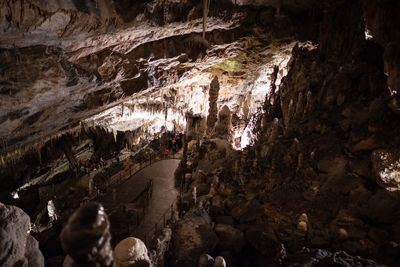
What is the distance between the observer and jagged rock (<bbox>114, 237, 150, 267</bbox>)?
16.3 ft

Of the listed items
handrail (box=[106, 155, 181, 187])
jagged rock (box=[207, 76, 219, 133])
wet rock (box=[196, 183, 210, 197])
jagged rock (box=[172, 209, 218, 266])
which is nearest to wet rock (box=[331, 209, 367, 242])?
jagged rock (box=[172, 209, 218, 266])

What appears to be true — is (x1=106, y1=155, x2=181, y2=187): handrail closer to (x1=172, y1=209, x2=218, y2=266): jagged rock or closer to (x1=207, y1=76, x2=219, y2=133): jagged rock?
(x1=207, y1=76, x2=219, y2=133): jagged rock

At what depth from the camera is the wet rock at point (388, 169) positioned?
789 centimetres

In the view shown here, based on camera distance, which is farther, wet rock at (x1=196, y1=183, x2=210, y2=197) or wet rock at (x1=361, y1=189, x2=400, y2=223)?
wet rock at (x1=196, y1=183, x2=210, y2=197)

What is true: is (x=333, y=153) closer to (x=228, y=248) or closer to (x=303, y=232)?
(x=303, y=232)

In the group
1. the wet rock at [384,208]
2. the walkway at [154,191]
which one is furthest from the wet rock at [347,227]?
the walkway at [154,191]

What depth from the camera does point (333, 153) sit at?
10148 millimetres

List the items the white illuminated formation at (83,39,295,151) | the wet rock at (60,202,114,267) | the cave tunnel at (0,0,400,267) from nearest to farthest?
the wet rock at (60,202,114,267), the cave tunnel at (0,0,400,267), the white illuminated formation at (83,39,295,151)

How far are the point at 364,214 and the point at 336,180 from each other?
57.4 inches

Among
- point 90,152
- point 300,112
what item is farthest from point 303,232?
point 90,152

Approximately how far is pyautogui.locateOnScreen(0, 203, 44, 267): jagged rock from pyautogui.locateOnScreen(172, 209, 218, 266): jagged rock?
3.97 metres

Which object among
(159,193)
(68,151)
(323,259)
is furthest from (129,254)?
(68,151)

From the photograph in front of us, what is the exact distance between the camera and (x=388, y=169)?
26.2 feet

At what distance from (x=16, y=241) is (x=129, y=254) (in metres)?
1.75
